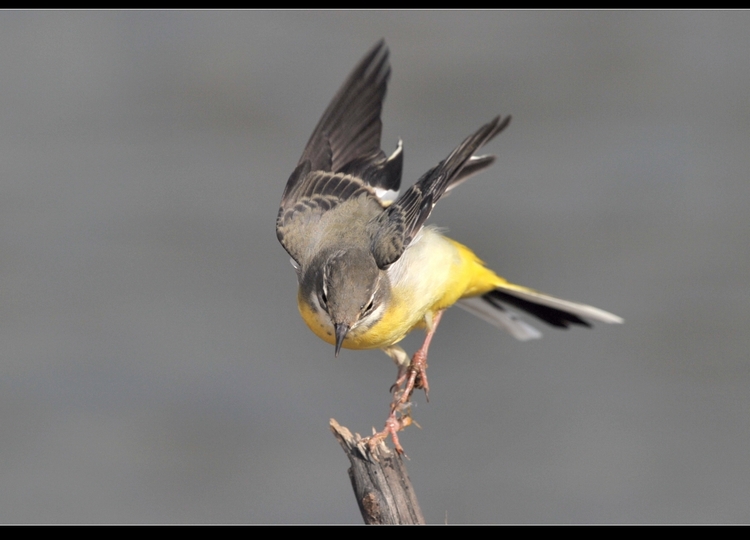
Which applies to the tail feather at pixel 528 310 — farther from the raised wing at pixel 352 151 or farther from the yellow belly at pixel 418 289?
the raised wing at pixel 352 151

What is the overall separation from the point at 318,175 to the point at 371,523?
3.04m

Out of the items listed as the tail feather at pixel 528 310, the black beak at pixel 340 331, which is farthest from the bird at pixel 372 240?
the tail feather at pixel 528 310

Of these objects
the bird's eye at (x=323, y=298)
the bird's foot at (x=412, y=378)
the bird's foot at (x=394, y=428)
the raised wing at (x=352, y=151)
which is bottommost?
the bird's foot at (x=394, y=428)

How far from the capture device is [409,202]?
275 inches

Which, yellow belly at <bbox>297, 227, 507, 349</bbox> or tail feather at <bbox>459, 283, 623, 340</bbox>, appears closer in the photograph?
yellow belly at <bbox>297, 227, 507, 349</bbox>

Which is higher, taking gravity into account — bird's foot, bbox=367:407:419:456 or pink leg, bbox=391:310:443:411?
pink leg, bbox=391:310:443:411

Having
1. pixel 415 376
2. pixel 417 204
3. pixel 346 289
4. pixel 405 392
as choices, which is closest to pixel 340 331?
pixel 346 289

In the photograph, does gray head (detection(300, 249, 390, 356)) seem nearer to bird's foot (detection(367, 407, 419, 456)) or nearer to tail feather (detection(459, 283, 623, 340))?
bird's foot (detection(367, 407, 419, 456))

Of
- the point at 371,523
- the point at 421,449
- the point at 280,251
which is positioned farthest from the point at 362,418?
the point at 371,523

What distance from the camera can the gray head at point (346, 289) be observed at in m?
6.40

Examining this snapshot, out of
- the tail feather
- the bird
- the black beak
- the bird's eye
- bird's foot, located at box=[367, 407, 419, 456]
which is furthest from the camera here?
the tail feather

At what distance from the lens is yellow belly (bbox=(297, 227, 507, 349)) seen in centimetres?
669

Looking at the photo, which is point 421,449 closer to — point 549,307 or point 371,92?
A: point 549,307

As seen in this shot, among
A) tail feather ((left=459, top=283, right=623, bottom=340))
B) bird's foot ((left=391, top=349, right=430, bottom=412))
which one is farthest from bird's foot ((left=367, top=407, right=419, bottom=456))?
tail feather ((left=459, top=283, right=623, bottom=340))
